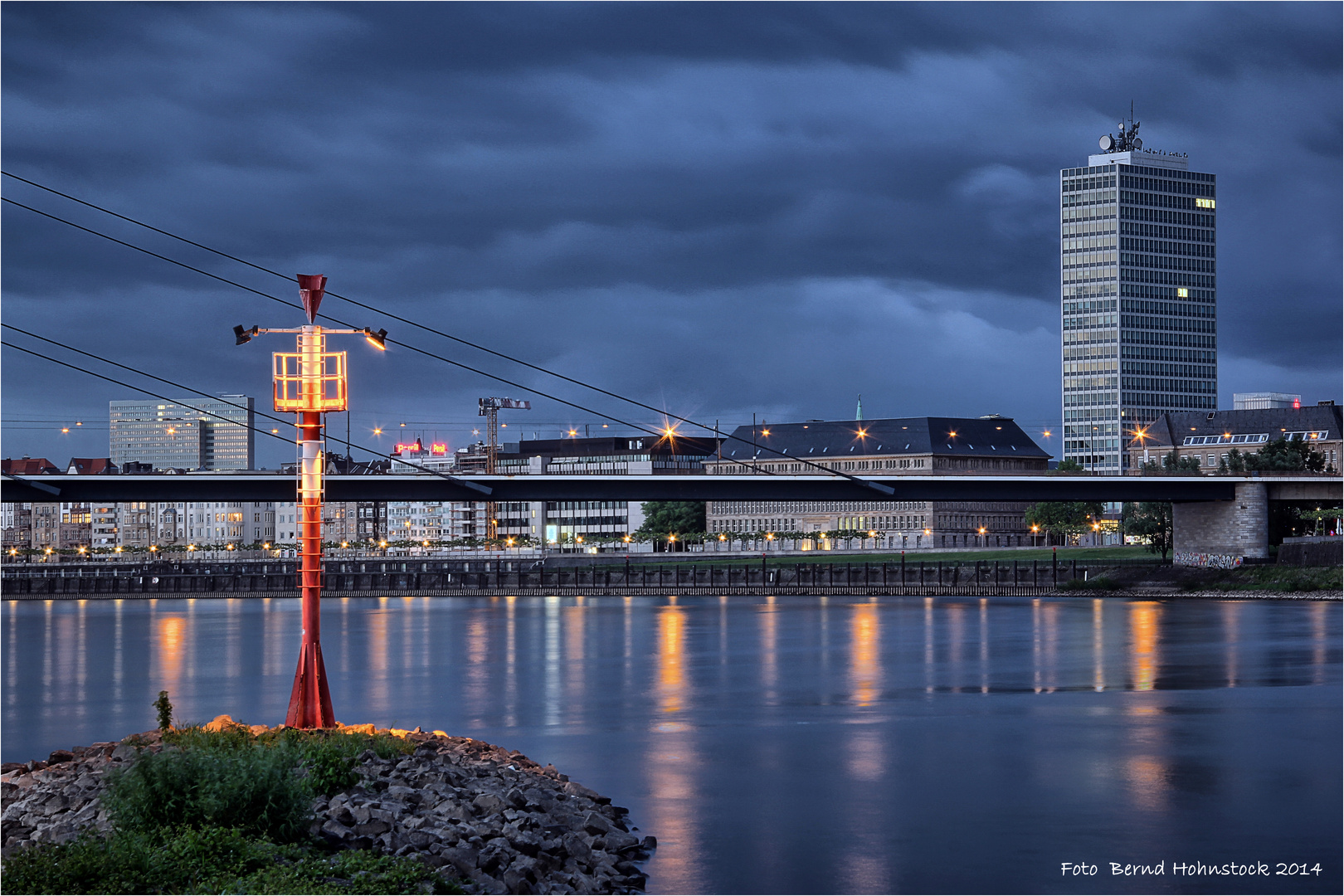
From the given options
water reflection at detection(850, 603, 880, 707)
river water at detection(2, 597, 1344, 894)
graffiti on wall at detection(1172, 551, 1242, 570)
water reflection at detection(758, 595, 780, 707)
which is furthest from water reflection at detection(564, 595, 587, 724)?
graffiti on wall at detection(1172, 551, 1242, 570)

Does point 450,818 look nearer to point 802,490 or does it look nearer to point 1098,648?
point 1098,648

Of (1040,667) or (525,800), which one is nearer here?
(525,800)

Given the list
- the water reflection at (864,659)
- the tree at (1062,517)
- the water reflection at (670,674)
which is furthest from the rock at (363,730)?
the tree at (1062,517)

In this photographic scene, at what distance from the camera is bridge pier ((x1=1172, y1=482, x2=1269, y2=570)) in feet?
316

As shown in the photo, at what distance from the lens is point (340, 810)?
725 inches

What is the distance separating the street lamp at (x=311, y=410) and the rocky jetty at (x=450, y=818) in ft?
7.34

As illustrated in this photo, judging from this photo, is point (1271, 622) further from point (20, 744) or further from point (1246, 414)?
point (1246, 414)

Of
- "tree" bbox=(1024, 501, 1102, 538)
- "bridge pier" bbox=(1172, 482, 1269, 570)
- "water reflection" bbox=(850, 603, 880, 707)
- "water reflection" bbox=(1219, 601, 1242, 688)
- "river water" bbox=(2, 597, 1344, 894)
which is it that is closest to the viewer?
"river water" bbox=(2, 597, 1344, 894)

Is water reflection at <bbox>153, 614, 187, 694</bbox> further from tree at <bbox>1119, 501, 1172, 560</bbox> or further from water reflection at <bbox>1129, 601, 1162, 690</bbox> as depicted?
tree at <bbox>1119, 501, 1172, 560</bbox>

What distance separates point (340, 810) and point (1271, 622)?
6134 centimetres

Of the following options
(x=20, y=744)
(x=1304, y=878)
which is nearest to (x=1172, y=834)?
Result: (x=1304, y=878)

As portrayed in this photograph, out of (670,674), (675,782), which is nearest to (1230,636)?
(670,674)

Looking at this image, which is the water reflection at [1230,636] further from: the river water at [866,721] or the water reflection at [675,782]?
the water reflection at [675,782]

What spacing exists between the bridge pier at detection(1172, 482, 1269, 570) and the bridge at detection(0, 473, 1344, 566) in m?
0.05
